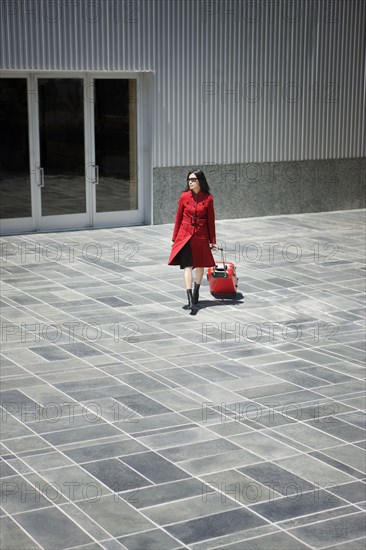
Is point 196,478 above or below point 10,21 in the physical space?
below

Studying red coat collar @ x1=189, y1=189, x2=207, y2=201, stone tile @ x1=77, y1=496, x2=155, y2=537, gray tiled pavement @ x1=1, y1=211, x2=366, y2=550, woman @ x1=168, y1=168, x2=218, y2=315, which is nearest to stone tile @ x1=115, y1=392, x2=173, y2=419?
gray tiled pavement @ x1=1, y1=211, x2=366, y2=550

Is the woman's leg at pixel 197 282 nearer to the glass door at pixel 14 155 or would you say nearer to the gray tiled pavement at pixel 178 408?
the gray tiled pavement at pixel 178 408

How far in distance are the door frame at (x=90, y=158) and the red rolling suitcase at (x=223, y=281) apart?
5.63m

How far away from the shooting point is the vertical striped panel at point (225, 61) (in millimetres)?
16469

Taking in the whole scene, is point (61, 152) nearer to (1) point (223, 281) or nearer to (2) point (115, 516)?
(1) point (223, 281)

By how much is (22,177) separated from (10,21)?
2.79 metres

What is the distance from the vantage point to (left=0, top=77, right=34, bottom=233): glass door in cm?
1661

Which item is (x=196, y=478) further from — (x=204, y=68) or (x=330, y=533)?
(x=204, y=68)

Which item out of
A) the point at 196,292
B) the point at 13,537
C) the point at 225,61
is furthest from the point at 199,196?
the point at 225,61

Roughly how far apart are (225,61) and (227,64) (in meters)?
0.08

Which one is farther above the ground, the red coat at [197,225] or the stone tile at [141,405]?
the red coat at [197,225]

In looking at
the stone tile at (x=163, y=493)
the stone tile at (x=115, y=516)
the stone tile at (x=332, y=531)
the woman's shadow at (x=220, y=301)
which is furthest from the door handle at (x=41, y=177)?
the stone tile at (x=332, y=531)

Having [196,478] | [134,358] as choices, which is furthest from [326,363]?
[196,478]

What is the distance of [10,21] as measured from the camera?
52.2 feet
